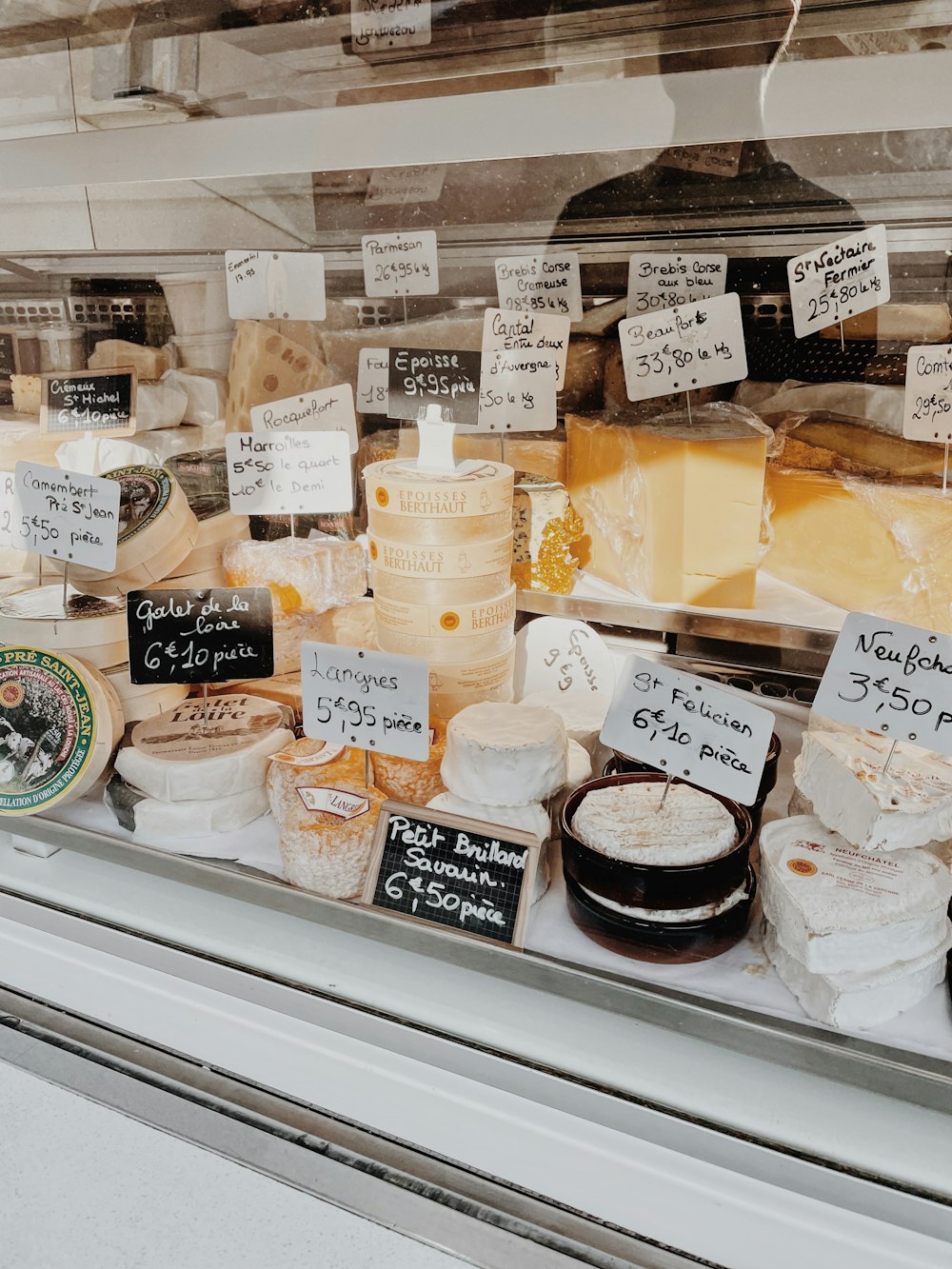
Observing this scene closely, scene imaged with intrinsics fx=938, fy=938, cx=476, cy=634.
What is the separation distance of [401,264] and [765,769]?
95 centimetres

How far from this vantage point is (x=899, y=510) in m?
1.19

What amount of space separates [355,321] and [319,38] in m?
0.51

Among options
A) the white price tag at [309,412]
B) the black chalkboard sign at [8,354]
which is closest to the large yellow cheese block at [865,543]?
Result: the white price tag at [309,412]

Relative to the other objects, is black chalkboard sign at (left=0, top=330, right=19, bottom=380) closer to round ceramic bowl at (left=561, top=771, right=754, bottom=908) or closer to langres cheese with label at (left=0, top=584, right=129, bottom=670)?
langres cheese with label at (left=0, top=584, right=129, bottom=670)

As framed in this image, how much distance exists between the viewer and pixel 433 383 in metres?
1.31

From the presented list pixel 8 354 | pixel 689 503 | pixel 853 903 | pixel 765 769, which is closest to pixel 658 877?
pixel 853 903

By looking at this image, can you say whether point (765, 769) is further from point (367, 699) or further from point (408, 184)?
point (408, 184)

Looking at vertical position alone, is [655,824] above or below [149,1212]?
above

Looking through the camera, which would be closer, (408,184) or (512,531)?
(512,531)

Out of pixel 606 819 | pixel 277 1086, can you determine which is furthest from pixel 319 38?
pixel 277 1086

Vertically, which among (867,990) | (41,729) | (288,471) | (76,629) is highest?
(288,471)

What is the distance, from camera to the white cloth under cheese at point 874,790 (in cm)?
88

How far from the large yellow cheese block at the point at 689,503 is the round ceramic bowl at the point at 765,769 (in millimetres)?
236

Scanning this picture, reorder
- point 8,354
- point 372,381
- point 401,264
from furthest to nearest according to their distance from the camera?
point 8,354
point 372,381
point 401,264
